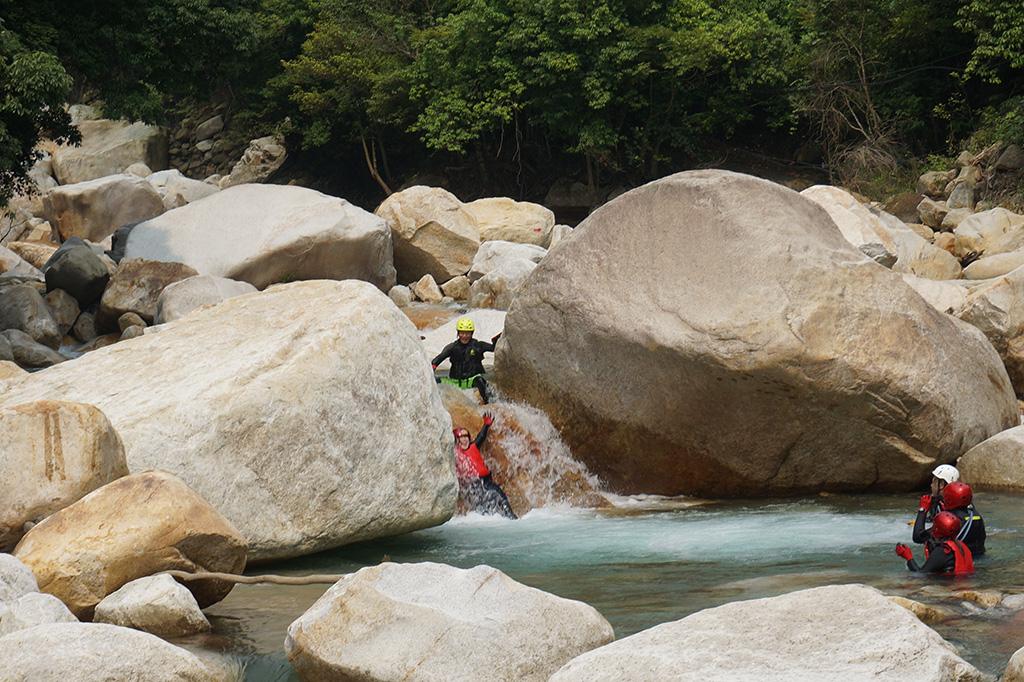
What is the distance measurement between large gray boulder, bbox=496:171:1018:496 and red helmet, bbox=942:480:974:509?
230cm

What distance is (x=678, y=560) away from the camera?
8.68 meters

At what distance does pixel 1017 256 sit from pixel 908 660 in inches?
720

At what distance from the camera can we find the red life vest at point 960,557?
7852mm

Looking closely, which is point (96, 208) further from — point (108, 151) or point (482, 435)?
point (482, 435)

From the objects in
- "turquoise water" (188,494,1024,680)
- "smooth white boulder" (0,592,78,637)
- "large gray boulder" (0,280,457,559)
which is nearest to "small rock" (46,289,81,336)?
"turquoise water" (188,494,1024,680)

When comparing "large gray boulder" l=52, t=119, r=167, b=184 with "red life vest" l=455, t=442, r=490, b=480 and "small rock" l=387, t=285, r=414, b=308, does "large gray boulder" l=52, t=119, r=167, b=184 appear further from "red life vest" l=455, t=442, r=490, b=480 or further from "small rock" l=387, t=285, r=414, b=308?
"red life vest" l=455, t=442, r=490, b=480

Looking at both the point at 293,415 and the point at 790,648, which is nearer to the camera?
the point at 790,648

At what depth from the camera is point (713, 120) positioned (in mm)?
34625

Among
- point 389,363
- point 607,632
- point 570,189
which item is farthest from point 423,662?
point 570,189

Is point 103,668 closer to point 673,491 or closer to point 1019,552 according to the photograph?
point 1019,552

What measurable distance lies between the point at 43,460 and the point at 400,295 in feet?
49.5

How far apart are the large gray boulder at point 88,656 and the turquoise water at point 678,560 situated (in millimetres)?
866

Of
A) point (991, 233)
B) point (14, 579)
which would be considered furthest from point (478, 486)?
point (991, 233)

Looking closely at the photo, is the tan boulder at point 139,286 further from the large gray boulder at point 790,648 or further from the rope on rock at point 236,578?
the large gray boulder at point 790,648
